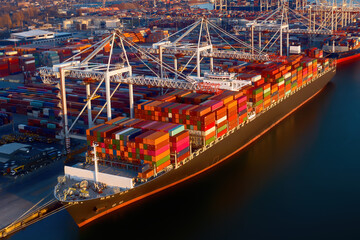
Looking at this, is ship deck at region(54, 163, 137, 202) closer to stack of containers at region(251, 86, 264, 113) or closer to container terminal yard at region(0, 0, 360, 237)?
container terminal yard at region(0, 0, 360, 237)

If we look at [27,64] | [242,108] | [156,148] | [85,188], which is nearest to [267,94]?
[242,108]

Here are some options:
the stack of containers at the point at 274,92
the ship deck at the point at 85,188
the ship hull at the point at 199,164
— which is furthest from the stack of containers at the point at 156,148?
the stack of containers at the point at 274,92

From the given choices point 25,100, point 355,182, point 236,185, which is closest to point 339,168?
point 355,182

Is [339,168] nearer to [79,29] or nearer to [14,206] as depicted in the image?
[14,206]

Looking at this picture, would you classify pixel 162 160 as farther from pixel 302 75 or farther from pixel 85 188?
pixel 302 75

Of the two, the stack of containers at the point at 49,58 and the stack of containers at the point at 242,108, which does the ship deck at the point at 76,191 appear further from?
the stack of containers at the point at 49,58

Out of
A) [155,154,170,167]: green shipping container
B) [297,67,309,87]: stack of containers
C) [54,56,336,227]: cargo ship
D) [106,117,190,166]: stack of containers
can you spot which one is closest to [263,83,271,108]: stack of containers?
[54,56,336,227]: cargo ship
